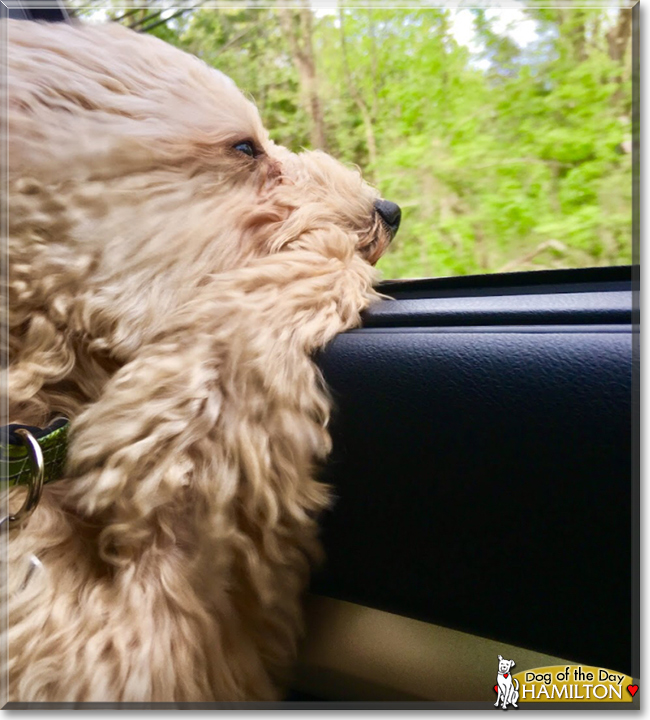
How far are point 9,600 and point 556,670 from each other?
2.22 ft

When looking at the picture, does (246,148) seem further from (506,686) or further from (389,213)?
(506,686)

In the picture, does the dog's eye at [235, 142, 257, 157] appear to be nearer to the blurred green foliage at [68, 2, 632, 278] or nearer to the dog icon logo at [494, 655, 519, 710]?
the blurred green foliage at [68, 2, 632, 278]

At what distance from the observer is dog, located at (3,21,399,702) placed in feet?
2.46

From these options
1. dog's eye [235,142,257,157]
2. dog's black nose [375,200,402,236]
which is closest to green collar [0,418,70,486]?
dog's eye [235,142,257,157]

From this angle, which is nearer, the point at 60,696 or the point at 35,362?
the point at 60,696

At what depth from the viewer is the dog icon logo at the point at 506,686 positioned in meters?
0.81

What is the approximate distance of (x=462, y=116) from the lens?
1.42 m

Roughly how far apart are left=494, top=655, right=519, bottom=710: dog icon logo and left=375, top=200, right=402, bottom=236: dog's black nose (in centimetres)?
81

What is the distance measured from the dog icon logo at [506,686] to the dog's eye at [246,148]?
934mm

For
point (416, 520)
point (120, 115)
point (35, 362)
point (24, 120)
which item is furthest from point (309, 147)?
point (416, 520)

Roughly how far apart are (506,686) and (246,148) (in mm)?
972

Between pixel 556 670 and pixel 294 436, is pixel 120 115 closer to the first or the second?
pixel 294 436

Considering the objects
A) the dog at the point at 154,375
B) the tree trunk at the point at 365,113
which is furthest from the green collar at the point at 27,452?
the tree trunk at the point at 365,113

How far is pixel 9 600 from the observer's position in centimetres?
74
